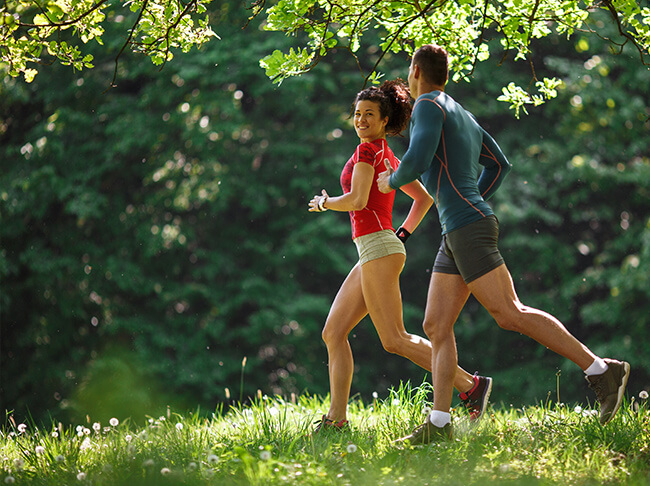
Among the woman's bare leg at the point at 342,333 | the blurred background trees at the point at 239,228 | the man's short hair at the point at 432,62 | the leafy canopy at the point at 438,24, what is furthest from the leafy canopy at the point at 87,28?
the blurred background trees at the point at 239,228

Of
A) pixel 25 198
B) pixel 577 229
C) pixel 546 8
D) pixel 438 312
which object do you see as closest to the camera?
pixel 438 312

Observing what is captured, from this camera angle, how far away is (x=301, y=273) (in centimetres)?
1302

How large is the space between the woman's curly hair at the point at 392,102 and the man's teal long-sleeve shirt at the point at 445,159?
43 centimetres

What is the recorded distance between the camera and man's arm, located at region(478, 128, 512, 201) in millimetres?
3842

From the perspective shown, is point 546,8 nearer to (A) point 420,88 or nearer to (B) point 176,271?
(A) point 420,88

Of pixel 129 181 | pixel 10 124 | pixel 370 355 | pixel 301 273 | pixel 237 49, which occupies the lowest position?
pixel 370 355

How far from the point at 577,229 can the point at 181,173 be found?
717 centimetres

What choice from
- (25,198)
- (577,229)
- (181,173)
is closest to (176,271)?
(181,173)

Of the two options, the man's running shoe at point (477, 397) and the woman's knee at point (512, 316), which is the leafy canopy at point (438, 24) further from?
the man's running shoe at point (477, 397)

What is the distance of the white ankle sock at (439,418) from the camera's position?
3.53m

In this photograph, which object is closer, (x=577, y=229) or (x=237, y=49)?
(x=237, y=49)

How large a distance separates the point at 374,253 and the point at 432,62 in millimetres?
1061

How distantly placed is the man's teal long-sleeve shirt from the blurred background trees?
25.9ft

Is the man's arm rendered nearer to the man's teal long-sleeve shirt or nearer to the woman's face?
the man's teal long-sleeve shirt
